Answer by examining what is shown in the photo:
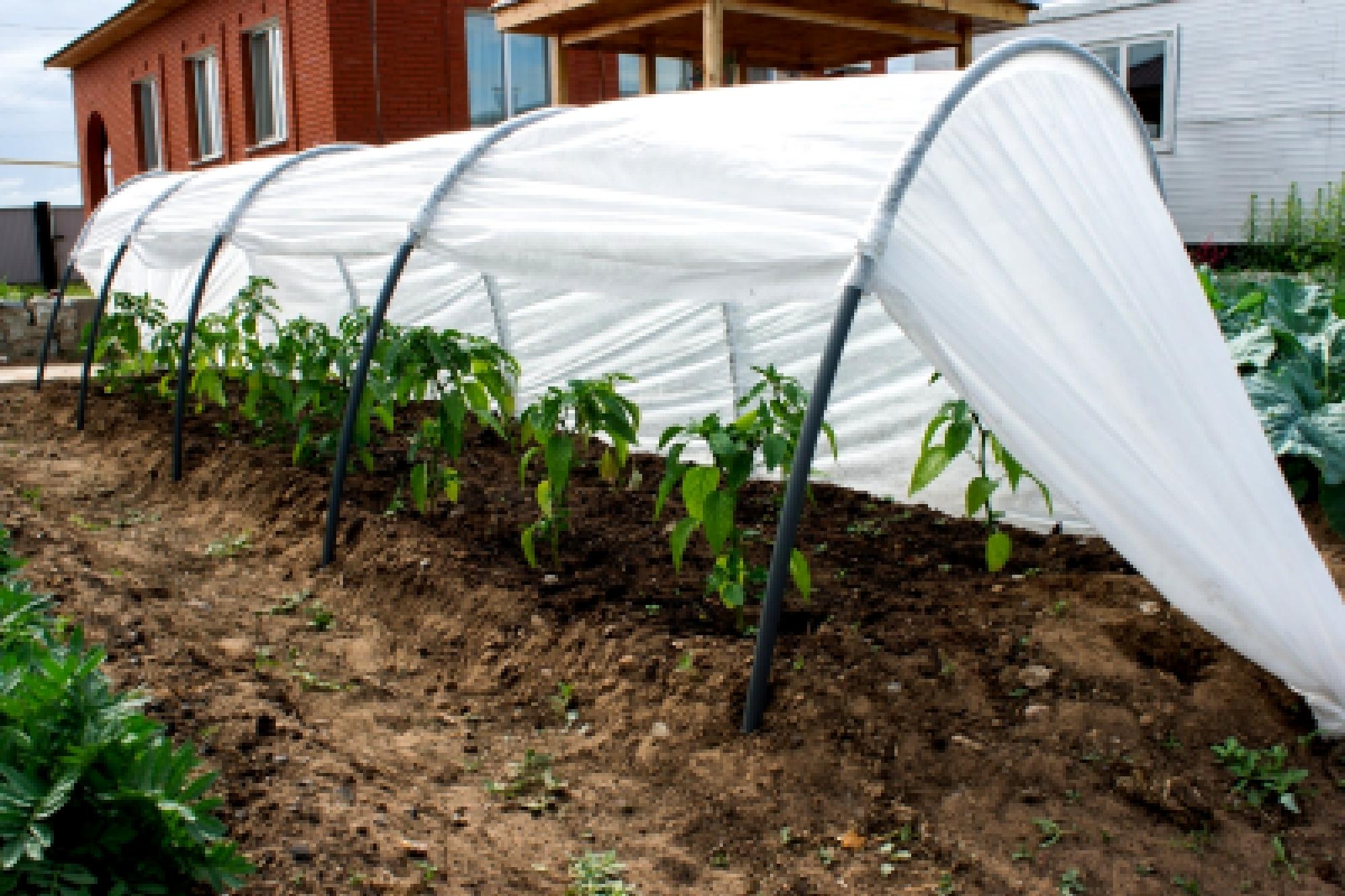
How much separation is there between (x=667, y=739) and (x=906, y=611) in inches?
40.7

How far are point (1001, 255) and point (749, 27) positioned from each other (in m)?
6.82

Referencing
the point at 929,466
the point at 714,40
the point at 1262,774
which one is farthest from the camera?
the point at 714,40

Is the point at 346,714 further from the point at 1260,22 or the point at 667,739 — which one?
the point at 1260,22

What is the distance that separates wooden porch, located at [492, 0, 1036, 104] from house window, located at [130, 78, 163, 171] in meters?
10.8

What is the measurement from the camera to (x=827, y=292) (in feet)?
10.2

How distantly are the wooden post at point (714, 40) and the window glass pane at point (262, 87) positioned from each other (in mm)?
8099

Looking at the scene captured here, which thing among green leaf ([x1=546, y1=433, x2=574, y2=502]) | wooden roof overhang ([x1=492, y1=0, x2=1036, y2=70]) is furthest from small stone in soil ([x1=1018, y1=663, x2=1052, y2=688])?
wooden roof overhang ([x1=492, y1=0, x2=1036, y2=70])

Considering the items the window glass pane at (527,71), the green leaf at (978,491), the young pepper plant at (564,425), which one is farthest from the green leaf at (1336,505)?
the window glass pane at (527,71)

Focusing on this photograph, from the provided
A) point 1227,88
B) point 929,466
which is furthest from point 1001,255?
point 1227,88

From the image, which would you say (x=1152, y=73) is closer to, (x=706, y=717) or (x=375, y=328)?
(x=375, y=328)

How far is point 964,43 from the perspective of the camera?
393 inches

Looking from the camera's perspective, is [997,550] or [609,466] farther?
[609,466]

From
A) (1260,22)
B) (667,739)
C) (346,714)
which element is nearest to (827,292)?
(667,739)

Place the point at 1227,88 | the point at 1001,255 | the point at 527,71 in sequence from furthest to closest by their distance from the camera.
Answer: the point at 527,71 → the point at 1227,88 → the point at 1001,255
